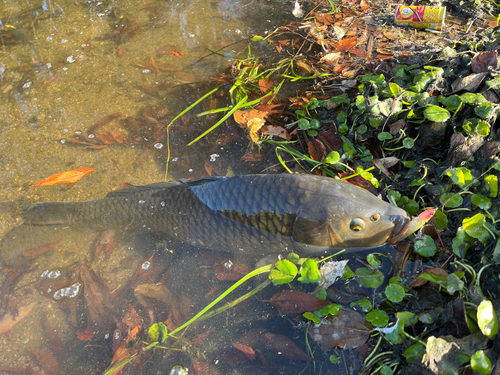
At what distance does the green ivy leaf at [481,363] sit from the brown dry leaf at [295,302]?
103cm

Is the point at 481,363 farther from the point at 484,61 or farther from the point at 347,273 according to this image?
the point at 484,61

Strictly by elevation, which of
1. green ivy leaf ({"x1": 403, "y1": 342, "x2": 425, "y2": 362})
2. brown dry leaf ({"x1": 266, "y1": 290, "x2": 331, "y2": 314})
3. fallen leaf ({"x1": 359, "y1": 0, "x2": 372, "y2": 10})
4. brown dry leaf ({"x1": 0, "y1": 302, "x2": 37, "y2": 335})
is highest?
fallen leaf ({"x1": 359, "y1": 0, "x2": 372, "y2": 10})

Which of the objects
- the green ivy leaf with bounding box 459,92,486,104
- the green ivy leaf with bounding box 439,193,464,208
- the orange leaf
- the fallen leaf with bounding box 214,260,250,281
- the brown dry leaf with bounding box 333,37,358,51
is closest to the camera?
the green ivy leaf with bounding box 439,193,464,208

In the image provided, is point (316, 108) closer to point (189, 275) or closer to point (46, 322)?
point (189, 275)

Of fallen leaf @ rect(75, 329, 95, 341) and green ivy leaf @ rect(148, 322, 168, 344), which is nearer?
green ivy leaf @ rect(148, 322, 168, 344)

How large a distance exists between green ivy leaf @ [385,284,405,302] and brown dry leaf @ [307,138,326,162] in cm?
156

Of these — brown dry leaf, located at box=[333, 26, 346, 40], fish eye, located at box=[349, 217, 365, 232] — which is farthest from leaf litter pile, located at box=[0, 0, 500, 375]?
brown dry leaf, located at box=[333, 26, 346, 40]

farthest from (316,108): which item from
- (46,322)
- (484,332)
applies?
(46,322)

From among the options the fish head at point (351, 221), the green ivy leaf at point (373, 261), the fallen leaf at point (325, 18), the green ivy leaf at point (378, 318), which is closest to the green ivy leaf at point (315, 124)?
the fish head at point (351, 221)

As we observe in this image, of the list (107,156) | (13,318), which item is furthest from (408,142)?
(13,318)

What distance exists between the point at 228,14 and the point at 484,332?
574cm

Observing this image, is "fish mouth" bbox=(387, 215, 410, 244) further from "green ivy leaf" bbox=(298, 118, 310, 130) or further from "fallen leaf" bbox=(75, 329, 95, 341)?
"fallen leaf" bbox=(75, 329, 95, 341)

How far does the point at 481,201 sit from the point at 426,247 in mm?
499

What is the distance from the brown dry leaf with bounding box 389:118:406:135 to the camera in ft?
10.5
